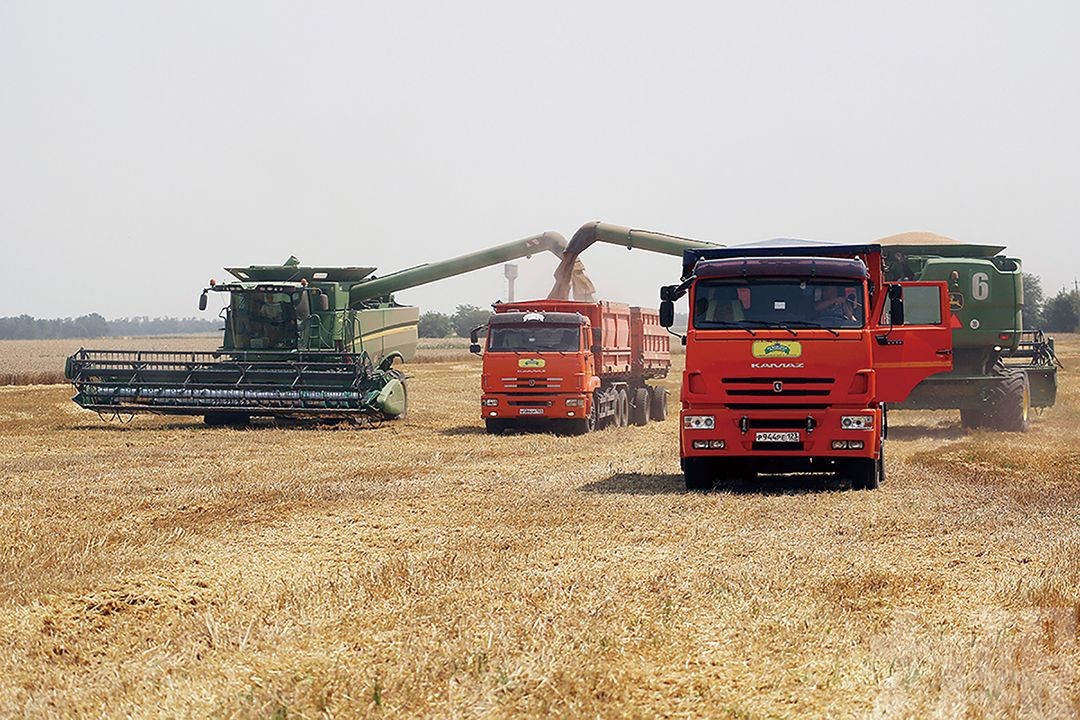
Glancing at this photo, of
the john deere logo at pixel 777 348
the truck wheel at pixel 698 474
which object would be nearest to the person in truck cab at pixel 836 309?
the john deere logo at pixel 777 348

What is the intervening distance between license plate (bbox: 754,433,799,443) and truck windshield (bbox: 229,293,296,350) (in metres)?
17.3

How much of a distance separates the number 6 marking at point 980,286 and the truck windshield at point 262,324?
572 inches

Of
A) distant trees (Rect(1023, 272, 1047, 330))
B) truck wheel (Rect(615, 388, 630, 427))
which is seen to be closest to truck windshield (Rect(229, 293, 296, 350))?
truck wheel (Rect(615, 388, 630, 427))

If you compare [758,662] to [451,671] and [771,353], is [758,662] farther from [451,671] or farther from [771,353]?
[771,353]

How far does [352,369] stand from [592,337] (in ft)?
16.7

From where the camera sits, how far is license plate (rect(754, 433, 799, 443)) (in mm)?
15805

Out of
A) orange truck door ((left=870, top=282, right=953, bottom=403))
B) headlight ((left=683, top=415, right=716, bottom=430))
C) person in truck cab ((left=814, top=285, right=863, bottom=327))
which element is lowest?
headlight ((left=683, top=415, right=716, bottom=430))

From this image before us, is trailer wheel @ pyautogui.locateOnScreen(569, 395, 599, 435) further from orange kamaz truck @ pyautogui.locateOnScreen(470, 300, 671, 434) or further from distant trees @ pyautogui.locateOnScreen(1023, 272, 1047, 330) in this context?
distant trees @ pyautogui.locateOnScreen(1023, 272, 1047, 330)

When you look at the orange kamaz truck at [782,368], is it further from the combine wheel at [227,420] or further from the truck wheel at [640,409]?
the truck wheel at [640,409]

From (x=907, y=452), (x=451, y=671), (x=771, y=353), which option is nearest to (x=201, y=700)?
(x=451, y=671)

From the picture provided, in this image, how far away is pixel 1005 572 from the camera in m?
10.2

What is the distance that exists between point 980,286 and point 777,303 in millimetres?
12210

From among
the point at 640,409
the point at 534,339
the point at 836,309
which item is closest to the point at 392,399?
the point at 534,339

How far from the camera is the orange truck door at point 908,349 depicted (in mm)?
17141
